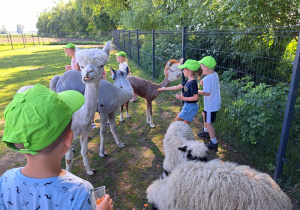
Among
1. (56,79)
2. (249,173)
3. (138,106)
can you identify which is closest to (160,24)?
(138,106)

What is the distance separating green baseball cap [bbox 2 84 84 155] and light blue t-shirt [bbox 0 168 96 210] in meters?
0.17

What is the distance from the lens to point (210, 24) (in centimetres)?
743

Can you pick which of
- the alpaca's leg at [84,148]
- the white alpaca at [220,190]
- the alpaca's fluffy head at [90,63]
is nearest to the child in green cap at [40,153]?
the white alpaca at [220,190]

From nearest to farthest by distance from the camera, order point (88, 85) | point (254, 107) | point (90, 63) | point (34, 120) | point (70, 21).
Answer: point (34, 120), point (90, 63), point (88, 85), point (254, 107), point (70, 21)

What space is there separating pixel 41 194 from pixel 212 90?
338cm

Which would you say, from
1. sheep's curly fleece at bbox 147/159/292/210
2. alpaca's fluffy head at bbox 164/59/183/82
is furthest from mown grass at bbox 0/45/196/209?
alpaca's fluffy head at bbox 164/59/183/82

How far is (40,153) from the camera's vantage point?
1053mm

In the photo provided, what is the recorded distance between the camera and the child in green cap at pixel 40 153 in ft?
3.14

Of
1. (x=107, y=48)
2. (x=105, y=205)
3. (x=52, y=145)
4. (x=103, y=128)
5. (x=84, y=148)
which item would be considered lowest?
(x=84, y=148)

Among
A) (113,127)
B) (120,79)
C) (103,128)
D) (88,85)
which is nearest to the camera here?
(88,85)

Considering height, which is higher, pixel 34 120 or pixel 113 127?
pixel 34 120

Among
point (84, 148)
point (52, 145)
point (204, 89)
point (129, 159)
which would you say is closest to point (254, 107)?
point (204, 89)

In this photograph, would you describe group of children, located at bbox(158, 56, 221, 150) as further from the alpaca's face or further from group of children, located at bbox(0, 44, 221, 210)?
group of children, located at bbox(0, 44, 221, 210)

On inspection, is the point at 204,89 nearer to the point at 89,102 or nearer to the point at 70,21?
the point at 89,102
